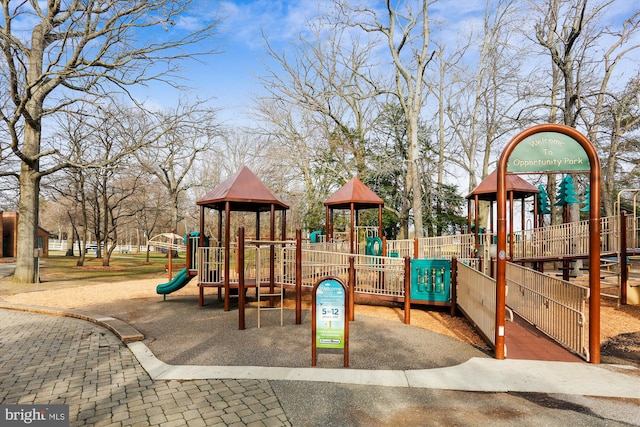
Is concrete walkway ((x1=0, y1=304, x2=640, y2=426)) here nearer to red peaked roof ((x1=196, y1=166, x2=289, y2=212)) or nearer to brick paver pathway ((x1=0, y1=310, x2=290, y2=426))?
brick paver pathway ((x1=0, y1=310, x2=290, y2=426))

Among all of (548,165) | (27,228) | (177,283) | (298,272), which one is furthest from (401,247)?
(27,228)

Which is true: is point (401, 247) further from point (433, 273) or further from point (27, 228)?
point (27, 228)

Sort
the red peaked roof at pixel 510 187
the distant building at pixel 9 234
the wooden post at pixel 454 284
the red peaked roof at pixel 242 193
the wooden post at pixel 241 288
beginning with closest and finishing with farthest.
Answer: the wooden post at pixel 241 288
the wooden post at pixel 454 284
the red peaked roof at pixel 242 193
the red peaked roof at pixel 510 187
the distant building at pixel 9 234

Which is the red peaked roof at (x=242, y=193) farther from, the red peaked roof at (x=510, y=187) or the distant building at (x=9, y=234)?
the distant building at (x=9, y=234)

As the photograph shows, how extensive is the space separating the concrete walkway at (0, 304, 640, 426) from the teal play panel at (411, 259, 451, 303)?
3.85 meters

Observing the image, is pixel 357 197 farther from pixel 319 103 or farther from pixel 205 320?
pixel 319 103

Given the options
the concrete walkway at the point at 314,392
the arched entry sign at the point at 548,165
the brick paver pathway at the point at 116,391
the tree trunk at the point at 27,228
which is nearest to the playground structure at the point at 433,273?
the arched entry sign at the point at 548,165

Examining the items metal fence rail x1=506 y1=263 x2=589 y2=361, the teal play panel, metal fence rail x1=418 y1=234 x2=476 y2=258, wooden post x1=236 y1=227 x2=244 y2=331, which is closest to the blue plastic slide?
wooden post x1=236 y1=227 x2=244 y2=331

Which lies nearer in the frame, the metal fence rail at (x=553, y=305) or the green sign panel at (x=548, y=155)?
the metal fence rail at (x=553, y=305)

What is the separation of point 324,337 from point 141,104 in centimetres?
1493

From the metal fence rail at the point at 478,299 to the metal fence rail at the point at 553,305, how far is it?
3.84ft

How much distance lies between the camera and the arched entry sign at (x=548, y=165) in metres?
5.89

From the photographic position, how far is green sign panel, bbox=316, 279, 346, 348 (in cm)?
560

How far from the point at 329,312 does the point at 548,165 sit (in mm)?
4440
